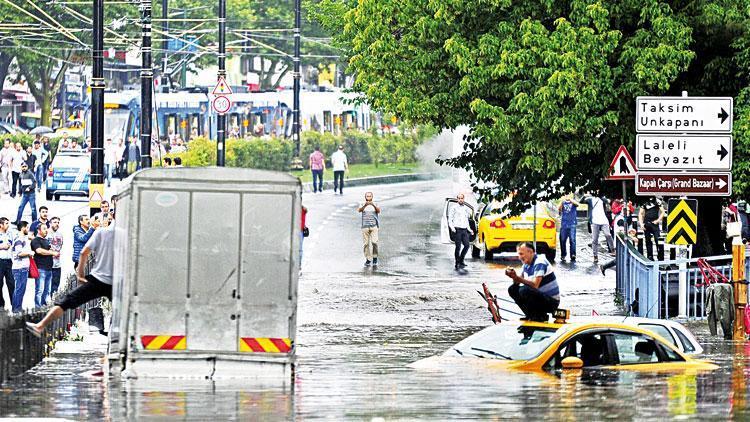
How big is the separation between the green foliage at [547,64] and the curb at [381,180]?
1227 inches

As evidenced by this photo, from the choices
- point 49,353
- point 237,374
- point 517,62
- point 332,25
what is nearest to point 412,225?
point 332,25

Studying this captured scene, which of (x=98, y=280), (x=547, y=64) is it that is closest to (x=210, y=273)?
(x=98, y=280)

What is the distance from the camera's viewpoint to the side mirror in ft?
51.0

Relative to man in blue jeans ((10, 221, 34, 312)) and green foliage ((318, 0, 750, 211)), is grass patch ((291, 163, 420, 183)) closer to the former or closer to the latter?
green foliage ((318, 0, 750, 211))

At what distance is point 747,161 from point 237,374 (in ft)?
43.9

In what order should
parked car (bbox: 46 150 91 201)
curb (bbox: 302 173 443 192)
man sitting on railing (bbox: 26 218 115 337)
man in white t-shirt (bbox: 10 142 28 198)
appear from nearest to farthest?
man sitting on railing (bbox: 26 218 115 337), man in white t-shirt (bbox: 10 142 28 198), parked car (bbox: 46 150 91 201), curb (bbox: 302 173 443 192)

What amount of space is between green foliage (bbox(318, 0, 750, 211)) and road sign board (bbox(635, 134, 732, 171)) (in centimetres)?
328

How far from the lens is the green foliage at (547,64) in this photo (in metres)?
27.5

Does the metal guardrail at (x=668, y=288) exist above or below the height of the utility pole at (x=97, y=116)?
below

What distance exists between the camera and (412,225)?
47.7 m

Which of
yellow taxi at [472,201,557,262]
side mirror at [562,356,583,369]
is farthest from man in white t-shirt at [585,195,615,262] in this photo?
side mirror at [562,356,583,369]

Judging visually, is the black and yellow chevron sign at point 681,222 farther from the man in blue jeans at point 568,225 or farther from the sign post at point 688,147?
the man in blue jeans at point 568,225

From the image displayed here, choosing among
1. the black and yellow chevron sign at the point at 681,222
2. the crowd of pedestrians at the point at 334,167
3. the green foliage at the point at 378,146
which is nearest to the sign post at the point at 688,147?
the black and yellow chevron sign at the point at 681,222

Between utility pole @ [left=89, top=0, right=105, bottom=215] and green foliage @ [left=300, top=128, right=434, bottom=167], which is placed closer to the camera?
utility pole @ [left=89, top=0, right=105, bottom=215]
